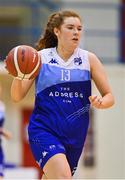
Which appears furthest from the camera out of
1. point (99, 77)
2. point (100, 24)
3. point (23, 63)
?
point (100, 24)

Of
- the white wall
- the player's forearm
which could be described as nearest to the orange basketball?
the player's forearm

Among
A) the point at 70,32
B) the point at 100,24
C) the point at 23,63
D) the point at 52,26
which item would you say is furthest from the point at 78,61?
the point at 100,24

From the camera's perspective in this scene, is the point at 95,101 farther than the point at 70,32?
No

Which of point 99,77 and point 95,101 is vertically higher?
point 99,77

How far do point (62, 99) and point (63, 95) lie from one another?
4cm

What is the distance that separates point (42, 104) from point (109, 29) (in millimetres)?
12037

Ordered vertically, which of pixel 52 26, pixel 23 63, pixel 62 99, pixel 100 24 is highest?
pixel 52 26

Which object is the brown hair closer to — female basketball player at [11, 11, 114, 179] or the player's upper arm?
female basketball player at [11, 11, 114, 179]

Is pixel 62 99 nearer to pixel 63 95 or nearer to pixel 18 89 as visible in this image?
pixel 63 95

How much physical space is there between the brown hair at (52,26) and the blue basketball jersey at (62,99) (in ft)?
0.69

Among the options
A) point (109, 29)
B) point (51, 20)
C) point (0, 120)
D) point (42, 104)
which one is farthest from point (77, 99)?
point (109, 29)

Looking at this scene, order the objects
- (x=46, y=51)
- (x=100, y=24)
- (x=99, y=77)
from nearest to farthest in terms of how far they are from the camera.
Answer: (x=99, y=77), (x=46, y=51), (x=100, y=24)

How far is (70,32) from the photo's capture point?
20.5 feet

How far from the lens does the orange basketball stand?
6152 millimetres
